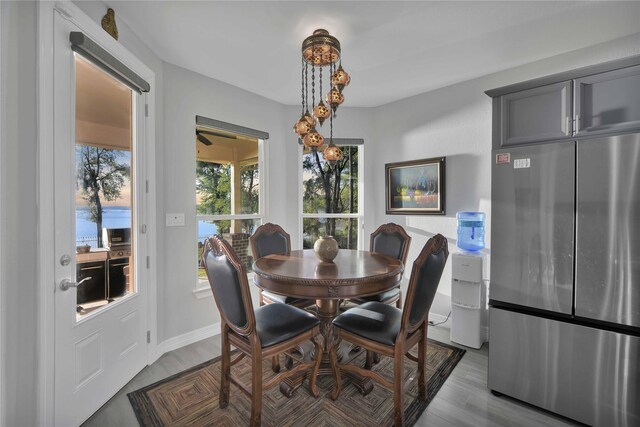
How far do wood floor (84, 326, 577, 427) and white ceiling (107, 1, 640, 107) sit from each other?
2.56 metres

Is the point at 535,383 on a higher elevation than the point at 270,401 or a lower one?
higher

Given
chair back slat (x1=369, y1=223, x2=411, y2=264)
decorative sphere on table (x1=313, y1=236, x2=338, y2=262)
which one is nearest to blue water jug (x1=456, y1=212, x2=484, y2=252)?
chair back slat (x1=369, y1=223, x2=411, y2=264)

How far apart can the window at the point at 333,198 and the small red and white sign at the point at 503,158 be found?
1876mm

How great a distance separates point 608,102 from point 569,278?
105cm

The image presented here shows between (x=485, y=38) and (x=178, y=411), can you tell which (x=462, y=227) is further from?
(x=178, y=411)

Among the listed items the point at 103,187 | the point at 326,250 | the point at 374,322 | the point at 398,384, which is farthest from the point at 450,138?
the point at 103,187

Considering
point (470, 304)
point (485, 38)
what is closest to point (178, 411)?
point (470, 304)

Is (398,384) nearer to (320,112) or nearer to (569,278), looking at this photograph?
(569,278)

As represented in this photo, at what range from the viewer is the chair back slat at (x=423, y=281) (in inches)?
61.8

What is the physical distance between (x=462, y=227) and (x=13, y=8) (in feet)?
11.3

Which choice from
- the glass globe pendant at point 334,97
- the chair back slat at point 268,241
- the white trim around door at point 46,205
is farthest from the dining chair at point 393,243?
the white trim around door at point 46,205

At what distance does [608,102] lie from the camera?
164cm

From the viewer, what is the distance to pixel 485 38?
7.05 feet

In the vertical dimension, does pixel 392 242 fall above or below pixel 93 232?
below
